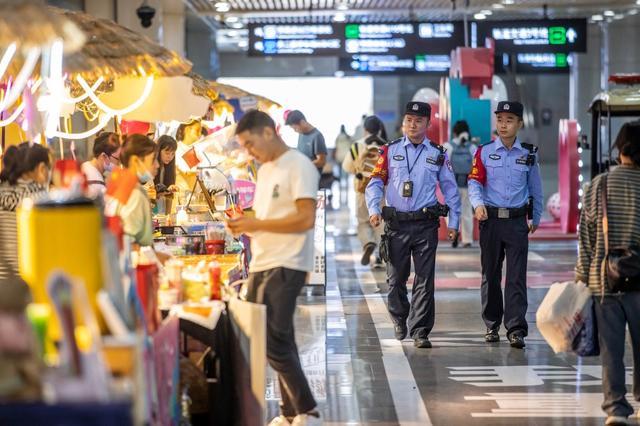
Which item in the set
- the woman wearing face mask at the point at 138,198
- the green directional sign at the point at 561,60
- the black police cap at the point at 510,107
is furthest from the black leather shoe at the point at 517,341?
the green directional sign at the point at 561,60

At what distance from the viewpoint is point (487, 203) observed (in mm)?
9516

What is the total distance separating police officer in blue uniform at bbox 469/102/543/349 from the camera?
943cm

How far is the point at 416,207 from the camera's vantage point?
9.42 meters

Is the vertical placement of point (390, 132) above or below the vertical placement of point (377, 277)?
above

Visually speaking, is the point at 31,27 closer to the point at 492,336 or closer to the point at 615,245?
the point at 615,245

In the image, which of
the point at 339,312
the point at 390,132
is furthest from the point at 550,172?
the point at 339,312

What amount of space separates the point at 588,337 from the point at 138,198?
2629 mm

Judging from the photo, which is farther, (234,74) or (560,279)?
(234,74)

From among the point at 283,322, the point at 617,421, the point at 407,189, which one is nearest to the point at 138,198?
the point at 283,322

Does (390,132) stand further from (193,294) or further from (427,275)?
(193,294)

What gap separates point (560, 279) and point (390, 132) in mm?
27676

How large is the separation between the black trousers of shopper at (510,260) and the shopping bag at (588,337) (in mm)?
2645

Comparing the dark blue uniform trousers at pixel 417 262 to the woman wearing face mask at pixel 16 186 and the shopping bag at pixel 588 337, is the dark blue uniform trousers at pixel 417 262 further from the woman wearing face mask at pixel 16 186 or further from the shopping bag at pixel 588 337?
the woman wearing face mask at pixel 16 186

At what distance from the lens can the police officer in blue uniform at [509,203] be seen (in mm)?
9430
